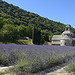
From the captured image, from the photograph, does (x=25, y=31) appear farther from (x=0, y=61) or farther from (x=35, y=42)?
(x=0, y=61)

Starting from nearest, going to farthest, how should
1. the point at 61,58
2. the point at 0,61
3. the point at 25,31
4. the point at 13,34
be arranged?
the point at 0,61, the point at 61,58, the point at 13,34, the point at 25,31

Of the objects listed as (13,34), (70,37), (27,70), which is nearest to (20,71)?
(27,70)

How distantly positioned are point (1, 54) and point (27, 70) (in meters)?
2.36

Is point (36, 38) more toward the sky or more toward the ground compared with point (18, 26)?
more toward the ground

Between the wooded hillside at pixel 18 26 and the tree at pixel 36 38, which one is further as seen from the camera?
the tree at pixel 36 38

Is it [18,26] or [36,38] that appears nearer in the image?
[36,38]

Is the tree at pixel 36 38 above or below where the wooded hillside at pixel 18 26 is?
below

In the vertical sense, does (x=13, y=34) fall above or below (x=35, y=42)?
above

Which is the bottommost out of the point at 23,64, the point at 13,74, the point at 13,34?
the point at 13,74

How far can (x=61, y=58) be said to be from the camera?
5.88m

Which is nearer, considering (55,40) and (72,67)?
(72,67)

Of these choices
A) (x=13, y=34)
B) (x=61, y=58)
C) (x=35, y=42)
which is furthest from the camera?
(x=35, y=42)

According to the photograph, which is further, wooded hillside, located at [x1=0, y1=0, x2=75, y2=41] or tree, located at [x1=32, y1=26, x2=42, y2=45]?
tree, located at [x1=32, y1=26, x2=42, y2=45]

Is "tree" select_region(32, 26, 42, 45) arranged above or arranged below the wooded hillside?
below
